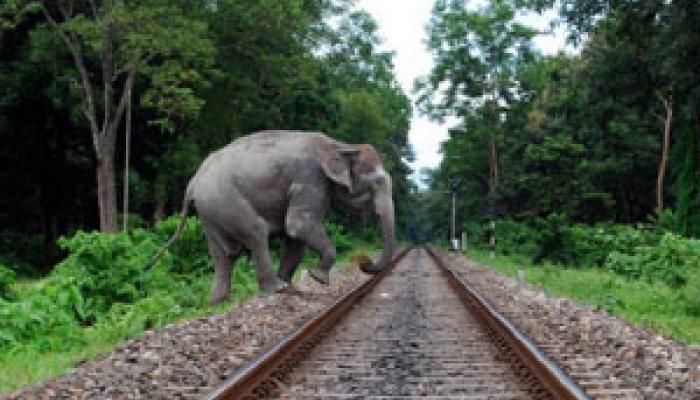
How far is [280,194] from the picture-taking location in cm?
1168

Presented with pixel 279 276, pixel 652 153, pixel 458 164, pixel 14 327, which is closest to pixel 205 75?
pixel 279 276

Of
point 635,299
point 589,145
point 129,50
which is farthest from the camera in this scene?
point 589,145

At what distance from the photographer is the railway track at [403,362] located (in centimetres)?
535

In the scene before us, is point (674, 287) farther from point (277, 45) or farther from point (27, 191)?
point (27, 191)

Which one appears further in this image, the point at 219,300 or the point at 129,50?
the point at 129,50

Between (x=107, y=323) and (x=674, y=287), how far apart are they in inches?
397

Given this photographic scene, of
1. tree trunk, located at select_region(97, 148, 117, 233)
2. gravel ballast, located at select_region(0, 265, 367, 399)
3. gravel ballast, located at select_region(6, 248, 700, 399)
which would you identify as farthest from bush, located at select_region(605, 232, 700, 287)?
tree trunk, located at select_region(97, 148, 117, 233)

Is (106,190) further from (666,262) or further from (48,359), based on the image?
(48,359)

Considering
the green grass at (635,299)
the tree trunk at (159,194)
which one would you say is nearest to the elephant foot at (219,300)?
Answer: the green grass at (635,299)

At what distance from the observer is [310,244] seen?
37.6 feet

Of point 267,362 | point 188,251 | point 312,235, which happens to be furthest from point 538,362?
point 188,251

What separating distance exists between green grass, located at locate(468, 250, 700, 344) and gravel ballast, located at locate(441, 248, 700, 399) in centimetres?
41

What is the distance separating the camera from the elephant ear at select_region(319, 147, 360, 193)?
11578 millimetres

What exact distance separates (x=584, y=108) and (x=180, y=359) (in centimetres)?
2195
